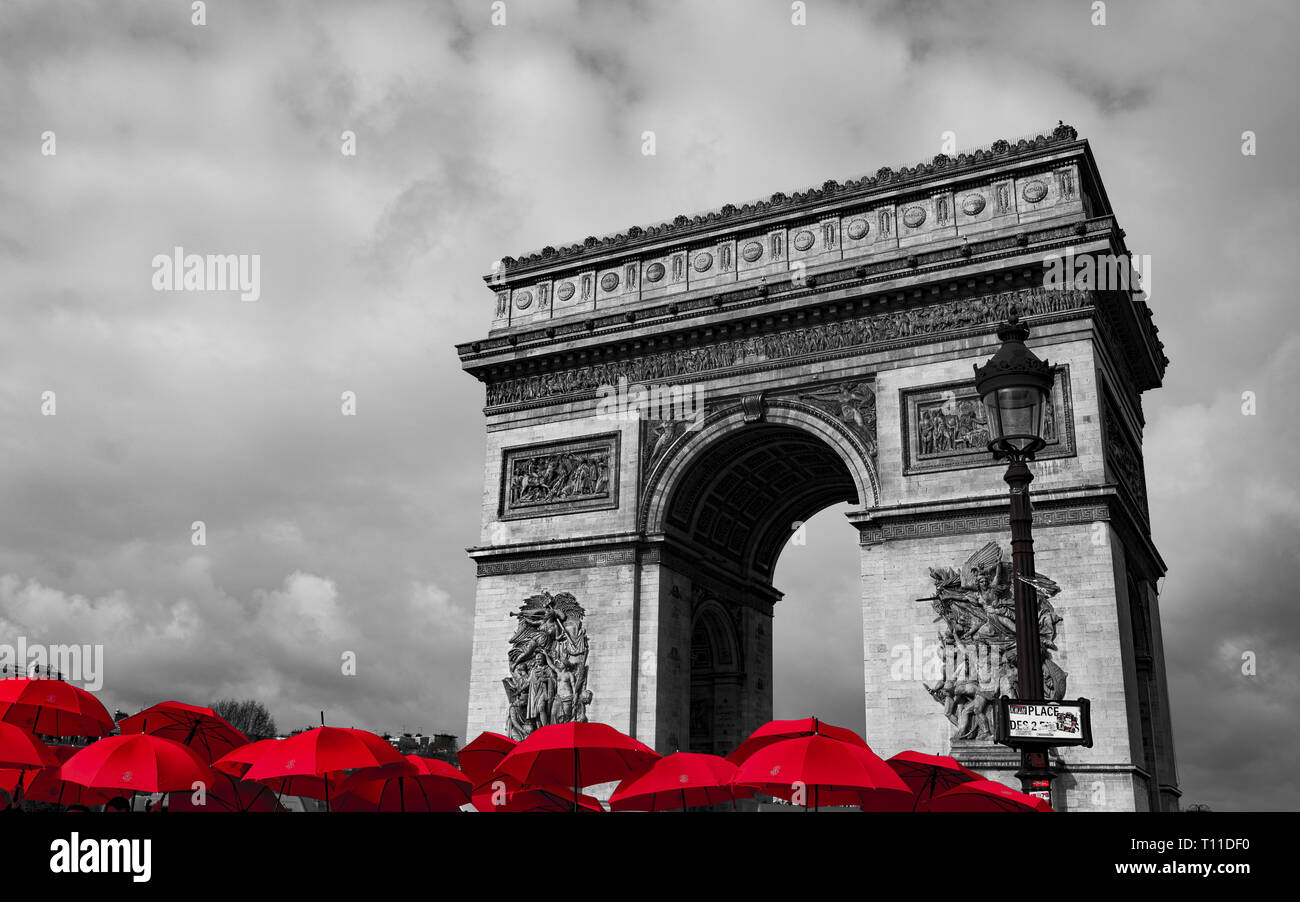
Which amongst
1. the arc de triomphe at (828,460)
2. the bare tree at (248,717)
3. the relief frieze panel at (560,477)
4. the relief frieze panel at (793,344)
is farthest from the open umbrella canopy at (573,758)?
the bare tree at (248,717)

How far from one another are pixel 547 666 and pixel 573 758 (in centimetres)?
1473

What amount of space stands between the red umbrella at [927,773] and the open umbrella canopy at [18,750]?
354 inches

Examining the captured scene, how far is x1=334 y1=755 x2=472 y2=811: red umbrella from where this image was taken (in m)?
11.7

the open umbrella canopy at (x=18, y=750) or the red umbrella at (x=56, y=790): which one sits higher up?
the open umbrella canopy at (x=18, y=750)

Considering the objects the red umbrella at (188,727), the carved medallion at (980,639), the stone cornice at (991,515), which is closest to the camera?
the red umbrella at (188,727)

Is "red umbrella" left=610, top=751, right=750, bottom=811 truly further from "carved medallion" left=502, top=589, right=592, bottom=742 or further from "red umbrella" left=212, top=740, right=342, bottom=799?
"carved medallion" left=502, top=589, right=592, bottom=742

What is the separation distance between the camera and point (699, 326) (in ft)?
90.7

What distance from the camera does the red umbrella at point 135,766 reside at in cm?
1008

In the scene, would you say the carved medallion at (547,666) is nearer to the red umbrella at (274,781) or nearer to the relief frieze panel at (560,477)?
the relief frieze panel at (560,477)

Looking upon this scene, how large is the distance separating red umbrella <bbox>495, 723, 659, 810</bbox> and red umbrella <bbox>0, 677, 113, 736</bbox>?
18.9 ft

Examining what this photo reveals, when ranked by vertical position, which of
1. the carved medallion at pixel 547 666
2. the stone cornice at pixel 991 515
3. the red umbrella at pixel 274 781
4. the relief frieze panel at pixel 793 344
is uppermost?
the relief frieze panel at pixel 793 344

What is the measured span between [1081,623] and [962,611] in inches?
89.8
